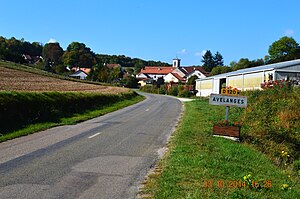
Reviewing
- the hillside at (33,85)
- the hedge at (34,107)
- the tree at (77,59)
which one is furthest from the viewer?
the tree at (77,59)

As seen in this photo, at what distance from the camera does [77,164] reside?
344 inches

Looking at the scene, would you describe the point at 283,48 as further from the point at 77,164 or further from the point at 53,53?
the point at 77,164

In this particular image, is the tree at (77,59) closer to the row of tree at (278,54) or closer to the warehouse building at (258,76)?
the row of tree at (278,54)

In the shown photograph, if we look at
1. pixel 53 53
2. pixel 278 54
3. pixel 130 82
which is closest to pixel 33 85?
pixel 130 82

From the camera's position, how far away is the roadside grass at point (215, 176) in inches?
250

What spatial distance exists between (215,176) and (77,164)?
3407 millimetres

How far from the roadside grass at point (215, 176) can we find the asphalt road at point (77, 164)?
51cm

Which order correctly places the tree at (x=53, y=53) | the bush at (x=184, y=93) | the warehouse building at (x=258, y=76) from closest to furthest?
the warehouse building at (x=258, y=76), the bush at (x=184, y=93), the tree at (x=53, y=53)

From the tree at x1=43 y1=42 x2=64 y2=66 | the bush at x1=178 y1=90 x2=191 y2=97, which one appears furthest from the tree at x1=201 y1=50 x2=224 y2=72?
the bush at x1=178 y1=90 x2=191 y2=97

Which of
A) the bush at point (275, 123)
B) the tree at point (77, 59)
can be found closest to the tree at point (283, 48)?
the tree at point (77, 59)

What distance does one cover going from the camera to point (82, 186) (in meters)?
6.80

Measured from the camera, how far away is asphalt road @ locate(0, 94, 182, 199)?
653cm

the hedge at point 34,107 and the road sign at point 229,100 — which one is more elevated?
the road sign at point 229,100

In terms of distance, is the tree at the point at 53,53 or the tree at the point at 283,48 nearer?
the tree at the point at 283,48
